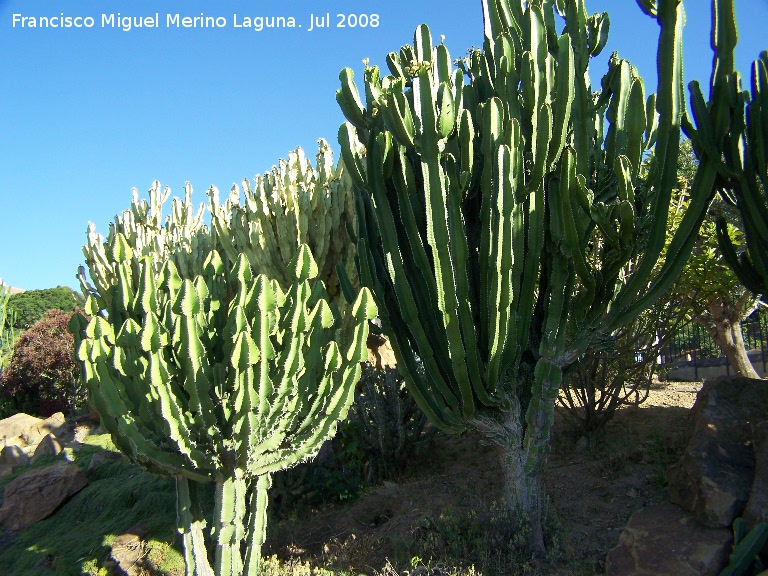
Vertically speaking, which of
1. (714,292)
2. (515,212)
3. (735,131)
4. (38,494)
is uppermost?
(735,131)

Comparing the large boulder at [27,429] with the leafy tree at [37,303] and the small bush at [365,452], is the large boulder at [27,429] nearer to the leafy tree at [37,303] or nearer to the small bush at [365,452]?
the small bush at [365,452]

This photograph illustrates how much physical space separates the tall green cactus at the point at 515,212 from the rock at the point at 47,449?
26.5ft

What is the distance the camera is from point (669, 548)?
13.9ft

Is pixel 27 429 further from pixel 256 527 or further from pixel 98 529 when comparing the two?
pixel 256 527

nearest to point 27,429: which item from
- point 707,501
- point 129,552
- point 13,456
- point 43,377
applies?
point 13,456

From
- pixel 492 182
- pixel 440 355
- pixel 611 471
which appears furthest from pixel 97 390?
pixel 611 471

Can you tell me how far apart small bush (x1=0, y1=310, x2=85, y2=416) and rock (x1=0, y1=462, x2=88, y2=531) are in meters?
6.61

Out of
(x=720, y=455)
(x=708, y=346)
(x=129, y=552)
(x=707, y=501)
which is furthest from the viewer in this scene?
(x=708, y=346)

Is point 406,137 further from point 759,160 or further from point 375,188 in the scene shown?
point 759,160

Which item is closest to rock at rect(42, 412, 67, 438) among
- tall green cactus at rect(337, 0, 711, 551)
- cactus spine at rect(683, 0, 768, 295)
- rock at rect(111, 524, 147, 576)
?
rock at rect(111, 524, 147, 576)

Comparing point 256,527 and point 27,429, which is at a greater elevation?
point 256,527

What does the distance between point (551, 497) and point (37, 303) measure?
30.1 metres

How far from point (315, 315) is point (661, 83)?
118 inches

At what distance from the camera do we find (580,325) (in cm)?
486
